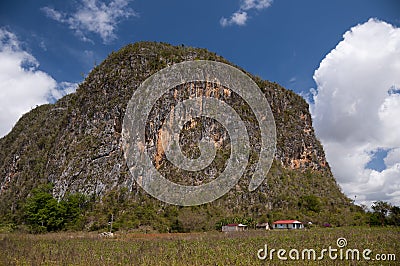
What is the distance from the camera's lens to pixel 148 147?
61719 mm

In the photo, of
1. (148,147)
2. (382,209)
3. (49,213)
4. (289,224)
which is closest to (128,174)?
(148,147)

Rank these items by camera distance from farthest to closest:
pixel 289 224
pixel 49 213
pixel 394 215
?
pixel 289 224 → pixel 49 213 → pixel 394 215

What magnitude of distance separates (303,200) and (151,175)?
2753 cm

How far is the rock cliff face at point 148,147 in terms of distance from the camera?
60719 mm

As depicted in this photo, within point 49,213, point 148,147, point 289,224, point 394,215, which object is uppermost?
point 148,147

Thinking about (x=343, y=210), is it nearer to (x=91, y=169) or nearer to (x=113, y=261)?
(x=91, y=169)

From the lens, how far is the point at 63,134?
244 feet

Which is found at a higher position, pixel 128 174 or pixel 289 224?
pixel 128 174

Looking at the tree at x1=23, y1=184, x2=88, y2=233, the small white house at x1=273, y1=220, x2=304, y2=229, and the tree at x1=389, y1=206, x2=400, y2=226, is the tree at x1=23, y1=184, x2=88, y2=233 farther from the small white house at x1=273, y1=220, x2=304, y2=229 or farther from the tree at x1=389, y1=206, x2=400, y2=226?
the tree at x1=389, y1=206, x2=400, y2=226

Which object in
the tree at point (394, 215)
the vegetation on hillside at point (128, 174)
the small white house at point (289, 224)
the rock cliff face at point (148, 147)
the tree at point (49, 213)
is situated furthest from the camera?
the rock cliff face at point (148, 147)

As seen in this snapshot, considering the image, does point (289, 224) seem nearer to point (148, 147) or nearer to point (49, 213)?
point (148, 147)

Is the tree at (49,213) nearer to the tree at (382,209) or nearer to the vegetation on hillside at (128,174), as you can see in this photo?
the vegetation on hillside at (128,174)

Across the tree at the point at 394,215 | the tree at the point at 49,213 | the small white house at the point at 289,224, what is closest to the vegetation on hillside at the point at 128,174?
the tree at the point at 49,213

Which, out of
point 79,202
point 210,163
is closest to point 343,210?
point 210,163
